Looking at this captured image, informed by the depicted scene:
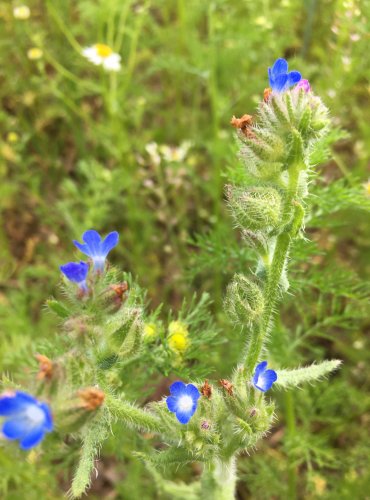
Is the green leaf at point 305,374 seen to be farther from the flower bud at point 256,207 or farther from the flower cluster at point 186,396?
the flower bud at point 256,207

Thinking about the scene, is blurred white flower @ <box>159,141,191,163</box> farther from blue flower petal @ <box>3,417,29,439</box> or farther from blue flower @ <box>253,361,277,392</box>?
blue flower petal @ <box>3,417,29,439</box>

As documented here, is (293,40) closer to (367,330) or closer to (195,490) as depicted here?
(367,330)

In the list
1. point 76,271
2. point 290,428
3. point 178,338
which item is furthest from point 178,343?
point 290,428

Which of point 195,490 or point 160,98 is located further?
point 160,98

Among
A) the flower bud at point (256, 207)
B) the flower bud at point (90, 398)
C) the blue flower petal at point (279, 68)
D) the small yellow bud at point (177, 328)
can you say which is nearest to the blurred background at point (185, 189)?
the small yellow bud at point (177, 328)

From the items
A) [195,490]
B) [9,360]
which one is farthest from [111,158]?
[195,490]

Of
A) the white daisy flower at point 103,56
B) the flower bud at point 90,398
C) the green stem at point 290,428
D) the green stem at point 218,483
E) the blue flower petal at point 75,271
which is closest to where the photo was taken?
the flower bud at point 90,398
